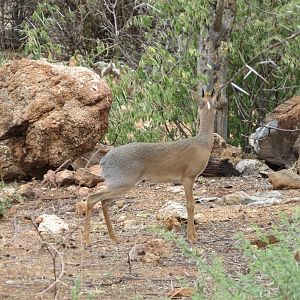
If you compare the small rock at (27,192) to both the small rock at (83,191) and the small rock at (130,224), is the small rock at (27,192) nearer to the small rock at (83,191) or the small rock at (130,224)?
the small rock at (83,191)

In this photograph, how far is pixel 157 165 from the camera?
7.24 meters

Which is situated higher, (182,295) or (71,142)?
(182,295)

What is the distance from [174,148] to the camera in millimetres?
7395

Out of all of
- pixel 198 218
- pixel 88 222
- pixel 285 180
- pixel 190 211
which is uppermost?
pixel 88 222

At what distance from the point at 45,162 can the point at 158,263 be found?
4.11m

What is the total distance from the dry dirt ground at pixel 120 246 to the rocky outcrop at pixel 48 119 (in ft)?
1.82

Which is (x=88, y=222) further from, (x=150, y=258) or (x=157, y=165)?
(x=150, y=258)

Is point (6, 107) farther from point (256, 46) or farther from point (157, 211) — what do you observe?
point (256, 46)

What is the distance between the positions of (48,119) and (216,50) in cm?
255

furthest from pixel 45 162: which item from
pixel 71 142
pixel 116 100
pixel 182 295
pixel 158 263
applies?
pixel 182 295

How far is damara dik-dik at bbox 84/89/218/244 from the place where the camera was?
7.06 metres

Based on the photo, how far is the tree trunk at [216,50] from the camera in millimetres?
10906

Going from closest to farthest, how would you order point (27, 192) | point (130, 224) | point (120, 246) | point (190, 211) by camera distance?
point (120, 246), point (190, 211), point (130, 224), point (27, 192)

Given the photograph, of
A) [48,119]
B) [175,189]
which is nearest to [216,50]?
[175,189]
